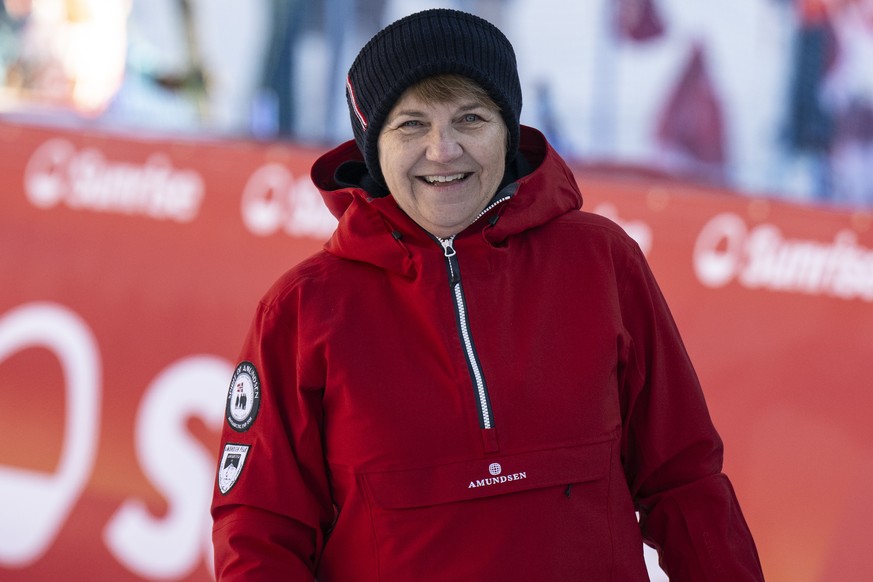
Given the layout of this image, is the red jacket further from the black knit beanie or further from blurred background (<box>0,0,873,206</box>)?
blurred background (<box>0,0,873,206</box>)

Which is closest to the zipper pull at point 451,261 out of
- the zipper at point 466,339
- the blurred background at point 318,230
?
the zipper at point 466,339

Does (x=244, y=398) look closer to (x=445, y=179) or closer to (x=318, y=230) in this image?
(x=445, y=179)

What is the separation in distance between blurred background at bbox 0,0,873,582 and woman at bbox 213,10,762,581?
55.8 inches

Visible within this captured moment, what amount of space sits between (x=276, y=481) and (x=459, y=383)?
308mm

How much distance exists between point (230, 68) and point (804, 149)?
2110 mm

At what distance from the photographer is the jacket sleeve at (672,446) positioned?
69.9 inches

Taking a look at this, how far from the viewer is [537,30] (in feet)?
13.2

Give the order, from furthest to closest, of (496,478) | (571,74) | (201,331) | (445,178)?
(571,74)
(201,331)
(445,178)
(496,478)

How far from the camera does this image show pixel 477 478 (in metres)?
1.65

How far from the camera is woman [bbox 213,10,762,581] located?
1.67 m

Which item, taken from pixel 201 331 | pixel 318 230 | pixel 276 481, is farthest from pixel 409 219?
pixel 201 331

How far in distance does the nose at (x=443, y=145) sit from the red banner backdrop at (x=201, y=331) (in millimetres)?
1656

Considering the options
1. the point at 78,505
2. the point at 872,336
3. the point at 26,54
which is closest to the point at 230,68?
the point at 26,54

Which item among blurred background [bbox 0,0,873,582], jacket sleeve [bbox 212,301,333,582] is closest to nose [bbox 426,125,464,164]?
jacket sleeve [bbox 212,301,333,582]
